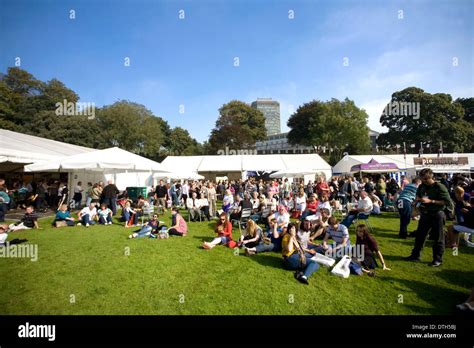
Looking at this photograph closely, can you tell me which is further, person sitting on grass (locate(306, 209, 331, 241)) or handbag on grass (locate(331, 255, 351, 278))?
person sitting on grass (locate(306, 209, 331, 241))

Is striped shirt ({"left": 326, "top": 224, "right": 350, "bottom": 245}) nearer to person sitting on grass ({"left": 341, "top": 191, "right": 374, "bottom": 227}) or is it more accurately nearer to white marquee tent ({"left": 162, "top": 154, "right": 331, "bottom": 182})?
person sitting on grass ({"left": 341, "top": 191, "right": 374, "bottom": 227})

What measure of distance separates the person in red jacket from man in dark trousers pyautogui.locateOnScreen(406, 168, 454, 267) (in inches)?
193

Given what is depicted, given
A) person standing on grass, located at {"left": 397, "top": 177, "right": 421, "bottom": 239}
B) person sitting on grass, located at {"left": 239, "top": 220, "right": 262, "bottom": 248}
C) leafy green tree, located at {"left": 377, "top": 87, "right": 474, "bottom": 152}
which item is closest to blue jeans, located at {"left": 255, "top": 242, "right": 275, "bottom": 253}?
person sitting on grass, located at {"left": 239, "top": 220, "right": 262, "bottom": 248}

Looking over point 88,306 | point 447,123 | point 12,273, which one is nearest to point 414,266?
point 88,306

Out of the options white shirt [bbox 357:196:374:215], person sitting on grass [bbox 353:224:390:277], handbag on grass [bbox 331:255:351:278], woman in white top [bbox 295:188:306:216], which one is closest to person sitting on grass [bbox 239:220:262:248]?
handbag on grass [bbox 331:255:351:278]

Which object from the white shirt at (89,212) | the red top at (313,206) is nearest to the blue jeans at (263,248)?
the red top at (313,206)

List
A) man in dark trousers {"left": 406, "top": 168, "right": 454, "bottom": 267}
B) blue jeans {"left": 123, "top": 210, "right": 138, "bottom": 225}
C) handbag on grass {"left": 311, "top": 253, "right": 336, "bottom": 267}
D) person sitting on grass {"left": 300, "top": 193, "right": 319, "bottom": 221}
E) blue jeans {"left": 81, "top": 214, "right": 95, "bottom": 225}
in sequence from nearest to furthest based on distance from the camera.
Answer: man in dark trousers {"left": 406, "top": 168, "right": 454, "bottom": 267}, handbag on grass {"left": 311, "top": 253, "right": 336, "bottom": 267}, person sitting on grass {"left": 300, "top": 193, "right": 319, "bottom": 221}, blue jeans {"left": 81, "top": 214, "right": 95, "bottom": 225}, blue jeans {"left": 123, "top": 210, "right": 138, "bottom": 225}

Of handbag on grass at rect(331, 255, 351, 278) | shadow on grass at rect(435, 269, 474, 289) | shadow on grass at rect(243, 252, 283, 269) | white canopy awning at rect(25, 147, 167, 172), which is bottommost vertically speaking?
shadow on grass at rect(243, 252, 283, 269)

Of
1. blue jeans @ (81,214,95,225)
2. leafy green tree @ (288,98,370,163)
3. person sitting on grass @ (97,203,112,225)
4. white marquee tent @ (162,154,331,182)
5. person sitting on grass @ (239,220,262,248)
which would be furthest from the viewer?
leafy green tree @ (288,98,370,163)

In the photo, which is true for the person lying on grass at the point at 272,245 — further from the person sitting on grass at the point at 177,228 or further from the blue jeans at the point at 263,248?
the person sitting on grass at the point at 177,228

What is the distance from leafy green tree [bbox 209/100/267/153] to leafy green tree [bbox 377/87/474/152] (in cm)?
2723

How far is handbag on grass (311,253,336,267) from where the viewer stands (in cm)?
498

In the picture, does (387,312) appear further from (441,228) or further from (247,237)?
(247,237)

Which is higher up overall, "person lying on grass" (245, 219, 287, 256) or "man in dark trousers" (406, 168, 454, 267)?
"man in dark trousers" (406, 168, 454, 267)
